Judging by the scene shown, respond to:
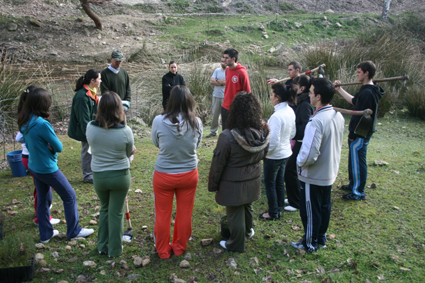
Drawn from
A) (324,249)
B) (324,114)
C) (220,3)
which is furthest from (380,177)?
(220,3)

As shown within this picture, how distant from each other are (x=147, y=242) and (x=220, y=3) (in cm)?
2790

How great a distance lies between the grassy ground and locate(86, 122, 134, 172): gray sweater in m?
1.03

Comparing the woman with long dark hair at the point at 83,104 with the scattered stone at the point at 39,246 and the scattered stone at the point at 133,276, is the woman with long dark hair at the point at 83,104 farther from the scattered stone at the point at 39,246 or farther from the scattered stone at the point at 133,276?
the scattered stone at the point at 133,276

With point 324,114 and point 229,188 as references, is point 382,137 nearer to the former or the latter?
point 324,114

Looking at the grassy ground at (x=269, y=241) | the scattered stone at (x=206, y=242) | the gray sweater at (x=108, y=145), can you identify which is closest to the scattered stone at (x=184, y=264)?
the grassy ground at (x=269, y=241)

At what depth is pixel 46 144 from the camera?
12.0 ft

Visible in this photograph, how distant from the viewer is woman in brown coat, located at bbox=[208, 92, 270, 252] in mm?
3480

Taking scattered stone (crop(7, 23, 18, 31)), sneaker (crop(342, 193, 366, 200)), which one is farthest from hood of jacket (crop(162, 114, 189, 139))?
scattered stone (crop(7, 23, 18, 31))

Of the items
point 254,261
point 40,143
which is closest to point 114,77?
point 40,143

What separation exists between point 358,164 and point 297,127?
1.16 meters

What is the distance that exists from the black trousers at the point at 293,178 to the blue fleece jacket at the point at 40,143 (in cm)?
288

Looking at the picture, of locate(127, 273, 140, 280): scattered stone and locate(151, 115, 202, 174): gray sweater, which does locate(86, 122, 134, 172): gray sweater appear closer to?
locate(151, 115, 202, 174): gray sweater

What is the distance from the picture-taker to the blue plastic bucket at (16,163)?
5617 mm

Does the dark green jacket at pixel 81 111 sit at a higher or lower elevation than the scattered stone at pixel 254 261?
higher
